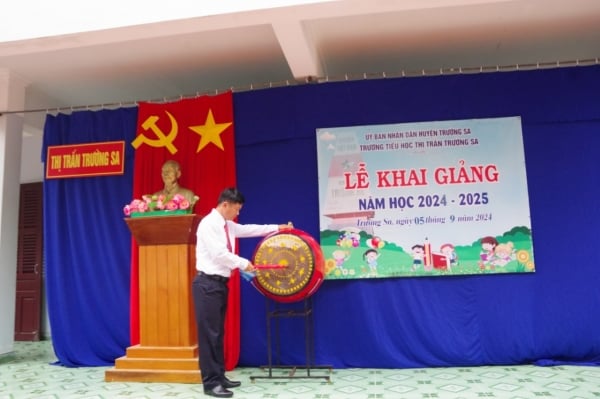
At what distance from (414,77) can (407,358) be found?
2550mm

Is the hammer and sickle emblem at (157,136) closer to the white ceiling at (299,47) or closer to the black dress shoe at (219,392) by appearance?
the white ceiling at (299,47)

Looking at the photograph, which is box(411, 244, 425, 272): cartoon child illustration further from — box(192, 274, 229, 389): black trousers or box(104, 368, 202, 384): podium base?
box(104, 368, 202, 384): podium base

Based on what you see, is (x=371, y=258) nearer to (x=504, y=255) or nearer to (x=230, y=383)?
(x=504, y=255)

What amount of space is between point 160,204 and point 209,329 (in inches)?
47.8

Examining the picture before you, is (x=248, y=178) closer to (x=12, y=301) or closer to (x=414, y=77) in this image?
(x=414, y=77)

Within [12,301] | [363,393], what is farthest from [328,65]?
[12,301]

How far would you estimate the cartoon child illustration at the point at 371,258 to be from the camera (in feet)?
13.7

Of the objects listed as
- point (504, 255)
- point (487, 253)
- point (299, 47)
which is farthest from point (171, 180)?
point (504, 255)

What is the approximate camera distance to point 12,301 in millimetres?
4801

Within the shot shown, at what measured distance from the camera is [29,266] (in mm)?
6574

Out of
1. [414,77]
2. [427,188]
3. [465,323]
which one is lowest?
[465,323]

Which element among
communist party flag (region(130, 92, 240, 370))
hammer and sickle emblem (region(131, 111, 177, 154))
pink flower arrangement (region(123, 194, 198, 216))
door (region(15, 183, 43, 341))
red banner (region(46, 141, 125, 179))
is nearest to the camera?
pink flower arrangement (region(123, 194, 198, 216))

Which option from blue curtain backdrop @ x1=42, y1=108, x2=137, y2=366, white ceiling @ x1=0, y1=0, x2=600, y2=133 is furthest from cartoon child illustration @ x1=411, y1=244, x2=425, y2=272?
blue curtain backdrop @ x1=42, y1=108, x2=137, y2=366

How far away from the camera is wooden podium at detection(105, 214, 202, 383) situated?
3.83 metres
